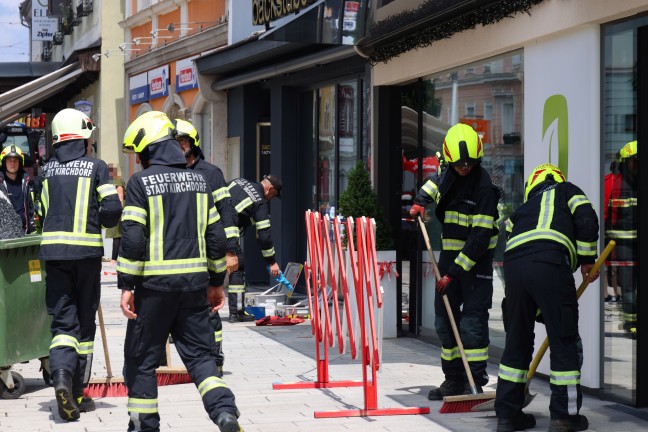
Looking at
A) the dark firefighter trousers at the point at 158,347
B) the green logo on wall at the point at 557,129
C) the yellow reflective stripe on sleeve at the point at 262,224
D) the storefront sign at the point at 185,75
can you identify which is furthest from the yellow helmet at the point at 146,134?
the storefront sign at the point at 185,75

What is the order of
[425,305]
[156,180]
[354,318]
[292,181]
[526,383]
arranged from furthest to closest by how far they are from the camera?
[292,181] < [425,305] < [354,318] < [526,383] < [156,180]

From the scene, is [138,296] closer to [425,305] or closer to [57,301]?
[57,301]

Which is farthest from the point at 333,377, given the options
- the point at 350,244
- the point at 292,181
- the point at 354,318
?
the point at 292,181

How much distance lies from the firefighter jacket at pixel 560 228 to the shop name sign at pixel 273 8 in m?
6.20

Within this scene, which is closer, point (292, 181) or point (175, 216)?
point (175, 216)

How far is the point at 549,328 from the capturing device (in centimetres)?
754

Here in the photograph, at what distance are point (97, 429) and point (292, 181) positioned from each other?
34.3 ft

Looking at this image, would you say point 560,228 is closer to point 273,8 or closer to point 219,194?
point 219,194

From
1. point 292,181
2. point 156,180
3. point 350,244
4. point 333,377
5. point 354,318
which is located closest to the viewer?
point 156,180

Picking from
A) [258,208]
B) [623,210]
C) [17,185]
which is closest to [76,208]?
[258,208]

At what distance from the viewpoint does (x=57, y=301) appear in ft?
27.5

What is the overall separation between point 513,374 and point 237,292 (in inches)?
279

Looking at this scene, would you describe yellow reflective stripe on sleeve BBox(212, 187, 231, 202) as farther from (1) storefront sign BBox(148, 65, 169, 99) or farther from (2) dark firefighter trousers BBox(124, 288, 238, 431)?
(1) storefront sign BBox(148, 65, 169, 99)

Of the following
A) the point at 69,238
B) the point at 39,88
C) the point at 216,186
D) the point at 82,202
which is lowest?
the point at 69,238
